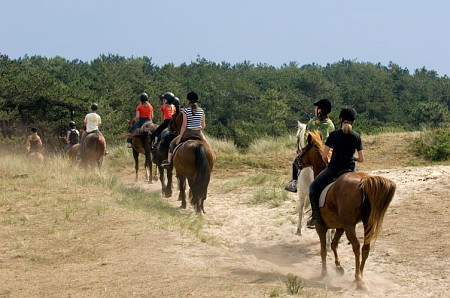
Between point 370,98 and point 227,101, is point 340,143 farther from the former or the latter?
point 370,98

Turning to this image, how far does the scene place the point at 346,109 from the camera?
8719 millimetres

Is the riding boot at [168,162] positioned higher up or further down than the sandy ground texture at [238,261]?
higher up

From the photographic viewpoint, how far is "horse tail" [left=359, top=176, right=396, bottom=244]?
316 inches

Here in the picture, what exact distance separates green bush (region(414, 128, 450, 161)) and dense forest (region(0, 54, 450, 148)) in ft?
30.3

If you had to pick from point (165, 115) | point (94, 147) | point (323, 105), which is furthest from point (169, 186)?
point (323, 105)

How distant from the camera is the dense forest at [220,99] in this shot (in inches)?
1500

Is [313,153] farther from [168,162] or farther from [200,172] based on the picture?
[168,162]

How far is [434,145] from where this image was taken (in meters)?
21.3

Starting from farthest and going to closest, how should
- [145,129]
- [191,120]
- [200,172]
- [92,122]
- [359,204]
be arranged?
1. [145,129]
2. [92,122]
3. [191,120]
4. [200,172]
5. [359,204]

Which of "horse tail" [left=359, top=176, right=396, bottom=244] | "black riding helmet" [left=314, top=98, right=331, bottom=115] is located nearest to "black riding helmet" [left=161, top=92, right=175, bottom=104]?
"black riding helmet" [left=314, top=98, right=331, bottom=115]

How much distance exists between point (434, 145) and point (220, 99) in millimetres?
47750

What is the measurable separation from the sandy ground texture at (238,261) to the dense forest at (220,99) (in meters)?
20.7

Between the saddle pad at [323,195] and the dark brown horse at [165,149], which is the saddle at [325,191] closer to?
the saddle pad at [323,195]

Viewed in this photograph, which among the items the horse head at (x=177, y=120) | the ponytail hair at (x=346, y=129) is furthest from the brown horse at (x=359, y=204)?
the horse head at (x=177, y=120)
